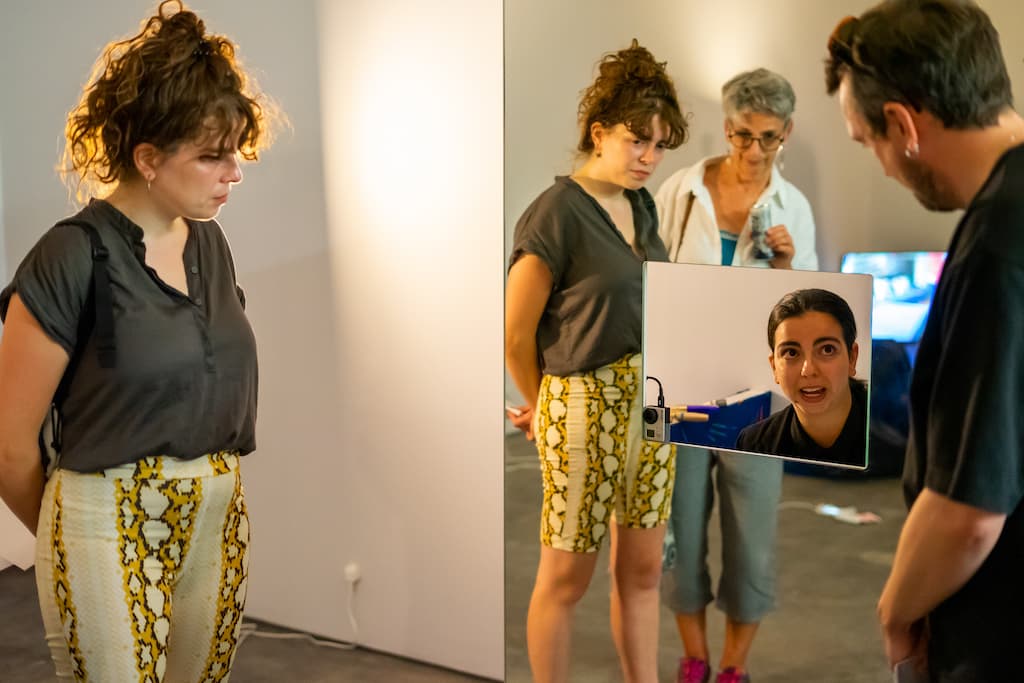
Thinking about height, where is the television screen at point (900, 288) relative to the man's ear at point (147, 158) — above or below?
below

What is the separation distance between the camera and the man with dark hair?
1.45 meters

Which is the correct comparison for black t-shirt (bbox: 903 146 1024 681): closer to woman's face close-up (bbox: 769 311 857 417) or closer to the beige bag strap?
woman's face close-up (bbox: 769 311 857 417)

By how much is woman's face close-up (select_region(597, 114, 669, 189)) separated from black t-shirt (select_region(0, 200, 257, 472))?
31.7 inches

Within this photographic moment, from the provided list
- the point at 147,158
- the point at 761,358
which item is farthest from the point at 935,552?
the point at 147,158

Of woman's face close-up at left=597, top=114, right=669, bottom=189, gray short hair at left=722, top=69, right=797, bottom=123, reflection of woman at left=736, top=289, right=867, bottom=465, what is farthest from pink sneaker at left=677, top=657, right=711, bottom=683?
gray short hair at left=722, top=69, right=797, bottom=123

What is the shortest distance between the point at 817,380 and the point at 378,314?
A: 54.8 inches

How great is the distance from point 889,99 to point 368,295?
170cm

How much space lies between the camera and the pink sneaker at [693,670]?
2.27 m

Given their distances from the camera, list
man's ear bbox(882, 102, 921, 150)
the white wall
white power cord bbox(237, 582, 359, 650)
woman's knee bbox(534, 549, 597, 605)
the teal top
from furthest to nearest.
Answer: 1. white power cord bbox(237, 582, 359, 650)
2. the white wall
3. woman's knee bbox(534, 549, 597, 605)
4. the teal top
5. man's ear bbox(882, 102, 921, 150)

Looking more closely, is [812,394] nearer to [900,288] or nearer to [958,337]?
[900,288]

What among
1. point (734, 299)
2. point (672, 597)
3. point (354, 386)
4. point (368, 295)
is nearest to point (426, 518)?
point (354, 386)

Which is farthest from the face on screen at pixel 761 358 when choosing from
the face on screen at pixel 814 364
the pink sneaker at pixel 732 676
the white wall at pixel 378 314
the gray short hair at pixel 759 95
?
the white wall at pixel 378 314

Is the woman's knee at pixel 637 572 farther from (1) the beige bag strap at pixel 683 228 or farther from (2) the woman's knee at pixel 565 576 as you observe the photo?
(1) the beige bag strap at pixel 683 228

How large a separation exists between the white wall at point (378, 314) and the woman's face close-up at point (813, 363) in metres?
0.97
